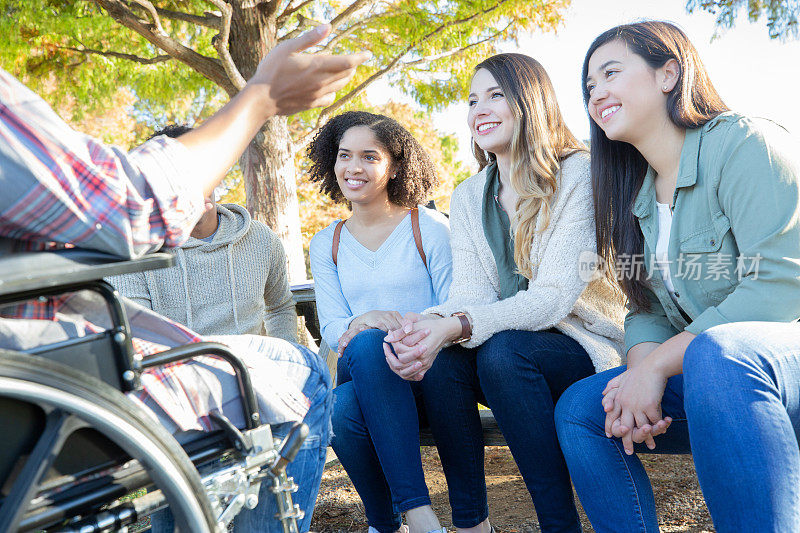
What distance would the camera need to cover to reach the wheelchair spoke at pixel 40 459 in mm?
988

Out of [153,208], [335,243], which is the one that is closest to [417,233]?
[335,243]

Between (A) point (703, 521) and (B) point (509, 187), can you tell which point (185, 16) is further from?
(A) point (703, 521)

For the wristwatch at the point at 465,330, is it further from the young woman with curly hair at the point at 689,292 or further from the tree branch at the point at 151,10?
the tree branch at the point at 151,10

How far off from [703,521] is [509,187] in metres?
1.49

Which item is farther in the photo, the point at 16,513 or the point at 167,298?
the point at 167,298

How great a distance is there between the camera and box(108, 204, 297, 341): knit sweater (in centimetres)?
268

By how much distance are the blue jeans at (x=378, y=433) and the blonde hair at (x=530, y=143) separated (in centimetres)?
61

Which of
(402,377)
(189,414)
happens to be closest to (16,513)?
(189,414)

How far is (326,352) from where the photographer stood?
3.11m

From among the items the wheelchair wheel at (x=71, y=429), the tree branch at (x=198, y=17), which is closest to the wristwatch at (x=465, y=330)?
the wheelchair wheel at (x=71, y=429)

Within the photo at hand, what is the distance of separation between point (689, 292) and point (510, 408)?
611 mm

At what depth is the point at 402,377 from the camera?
7.18 feet

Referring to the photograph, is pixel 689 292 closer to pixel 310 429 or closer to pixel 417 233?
pixel 310 429

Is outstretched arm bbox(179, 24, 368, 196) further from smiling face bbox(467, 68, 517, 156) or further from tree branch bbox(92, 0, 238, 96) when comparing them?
tree branch bbox(92, 0, 238, 96)
